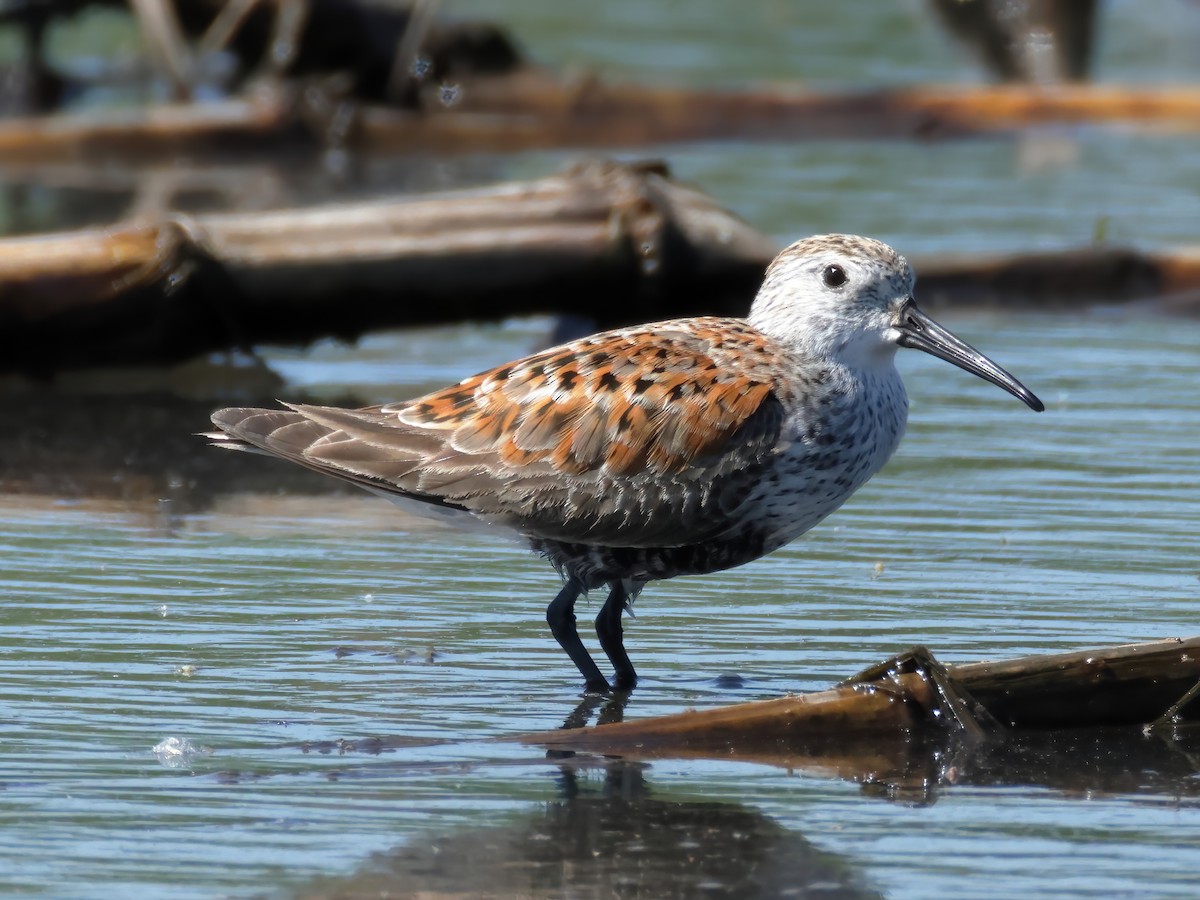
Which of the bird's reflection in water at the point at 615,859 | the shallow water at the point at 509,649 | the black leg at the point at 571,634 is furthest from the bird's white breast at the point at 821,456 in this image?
the bird's reflection in water at the point at 615,859

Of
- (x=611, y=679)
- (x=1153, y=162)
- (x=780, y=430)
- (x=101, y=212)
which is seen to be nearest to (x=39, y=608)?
(x=611, y=679)

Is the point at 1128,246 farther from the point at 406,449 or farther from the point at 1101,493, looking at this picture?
the point at 406,449

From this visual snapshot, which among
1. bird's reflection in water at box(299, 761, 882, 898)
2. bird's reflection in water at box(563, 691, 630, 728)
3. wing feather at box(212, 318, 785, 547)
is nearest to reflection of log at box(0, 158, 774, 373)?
wing feather at box(212, 318, 785, 547)

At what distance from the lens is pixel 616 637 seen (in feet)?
22.4

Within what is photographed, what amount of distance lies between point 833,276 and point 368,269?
13.2 feet

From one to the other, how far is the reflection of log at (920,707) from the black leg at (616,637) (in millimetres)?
887

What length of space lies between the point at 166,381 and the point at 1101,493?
5.05 m

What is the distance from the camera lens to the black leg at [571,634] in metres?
6.65

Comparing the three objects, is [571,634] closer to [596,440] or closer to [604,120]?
[596,440]

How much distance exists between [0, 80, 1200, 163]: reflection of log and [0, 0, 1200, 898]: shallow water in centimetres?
605

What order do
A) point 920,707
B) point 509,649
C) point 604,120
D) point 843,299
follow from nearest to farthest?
1. point 920,707
2. point 509,649
3. point 843,299
4. point 604,120

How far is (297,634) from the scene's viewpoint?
707 cm

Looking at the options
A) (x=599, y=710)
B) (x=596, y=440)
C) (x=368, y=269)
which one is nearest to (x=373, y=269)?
(x=368, y=269)

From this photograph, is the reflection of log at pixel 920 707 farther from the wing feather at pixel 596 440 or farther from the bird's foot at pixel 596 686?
the wing feather at pixel 596 440
